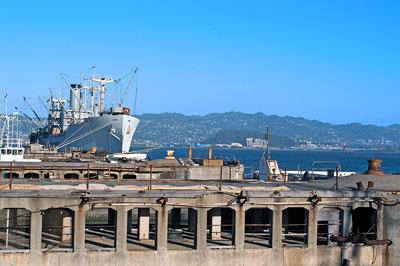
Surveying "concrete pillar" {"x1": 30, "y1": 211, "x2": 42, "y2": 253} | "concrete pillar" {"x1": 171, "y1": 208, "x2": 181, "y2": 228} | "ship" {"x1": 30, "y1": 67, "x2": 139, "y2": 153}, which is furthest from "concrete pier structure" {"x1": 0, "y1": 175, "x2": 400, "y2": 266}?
"ship" {"x1": 30, "y1": 67, "x2": 139, "y2": 153}

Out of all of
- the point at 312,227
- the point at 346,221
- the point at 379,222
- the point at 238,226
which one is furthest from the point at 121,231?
the point at 379,222

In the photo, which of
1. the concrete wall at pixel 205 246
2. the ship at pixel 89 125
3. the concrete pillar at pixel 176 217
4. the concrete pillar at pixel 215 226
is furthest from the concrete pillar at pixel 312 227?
the ship at pixel 89 125

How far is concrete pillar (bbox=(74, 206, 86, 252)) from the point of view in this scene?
2464 centimetres

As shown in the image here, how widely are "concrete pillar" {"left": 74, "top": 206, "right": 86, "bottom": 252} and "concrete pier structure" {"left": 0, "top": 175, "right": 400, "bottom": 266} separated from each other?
0.04 meters

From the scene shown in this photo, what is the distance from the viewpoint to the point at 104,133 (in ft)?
396

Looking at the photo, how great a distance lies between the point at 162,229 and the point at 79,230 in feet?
12.1

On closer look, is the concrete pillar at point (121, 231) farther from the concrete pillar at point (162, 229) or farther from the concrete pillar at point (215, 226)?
the concrete pillar at point (215, 226)

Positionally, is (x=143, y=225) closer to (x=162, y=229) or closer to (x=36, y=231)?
(x=162, y=229)

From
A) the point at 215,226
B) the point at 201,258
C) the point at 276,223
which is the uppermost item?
the point at 276,223

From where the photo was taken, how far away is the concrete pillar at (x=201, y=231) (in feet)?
84.2

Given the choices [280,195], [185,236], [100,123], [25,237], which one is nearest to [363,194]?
[280,195]

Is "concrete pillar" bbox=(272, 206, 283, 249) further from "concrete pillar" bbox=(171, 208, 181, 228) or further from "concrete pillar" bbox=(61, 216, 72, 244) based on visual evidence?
"concrete pillar" bbox=(61, 216, 72, 244)

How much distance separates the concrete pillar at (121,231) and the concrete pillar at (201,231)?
3.33m

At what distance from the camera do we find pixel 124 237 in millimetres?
24984
